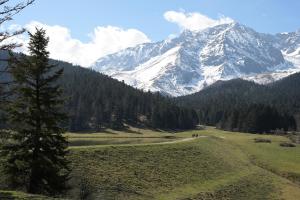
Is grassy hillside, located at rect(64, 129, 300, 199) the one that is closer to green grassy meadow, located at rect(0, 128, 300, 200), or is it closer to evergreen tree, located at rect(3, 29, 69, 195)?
green grassy meadow, located at rect(0, 128, 300, 200)

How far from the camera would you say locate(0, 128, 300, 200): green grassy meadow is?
50.3 meters

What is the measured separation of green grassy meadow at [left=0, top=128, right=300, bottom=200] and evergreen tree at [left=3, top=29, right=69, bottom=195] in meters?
2.31

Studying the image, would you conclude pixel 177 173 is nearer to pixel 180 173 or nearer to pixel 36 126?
pixel 180 173

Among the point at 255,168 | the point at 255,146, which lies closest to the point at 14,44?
the point at 255,168

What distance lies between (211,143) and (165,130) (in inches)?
3688

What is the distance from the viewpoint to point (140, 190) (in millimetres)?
50781

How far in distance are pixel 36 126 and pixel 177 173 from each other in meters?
27.4

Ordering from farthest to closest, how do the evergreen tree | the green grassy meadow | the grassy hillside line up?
the grassy hillside, the green grassy meadow, the evergreen tree

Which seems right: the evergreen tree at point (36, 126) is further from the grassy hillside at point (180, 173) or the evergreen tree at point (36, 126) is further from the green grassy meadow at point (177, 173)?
the grassy hillside at point (180, 173)

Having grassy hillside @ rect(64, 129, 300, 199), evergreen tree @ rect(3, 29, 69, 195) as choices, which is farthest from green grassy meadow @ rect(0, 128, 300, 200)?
evergreen tree @ rect(3, 29, 69, 195)

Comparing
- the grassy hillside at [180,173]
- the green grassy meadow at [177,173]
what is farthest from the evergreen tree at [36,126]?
the grassy hillside at [180,173]

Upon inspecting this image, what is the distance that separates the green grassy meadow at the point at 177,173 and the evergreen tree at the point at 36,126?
2314 millimetres

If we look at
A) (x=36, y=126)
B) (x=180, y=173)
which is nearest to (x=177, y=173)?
(x=180, y=173)

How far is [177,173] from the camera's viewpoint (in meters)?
60.7
